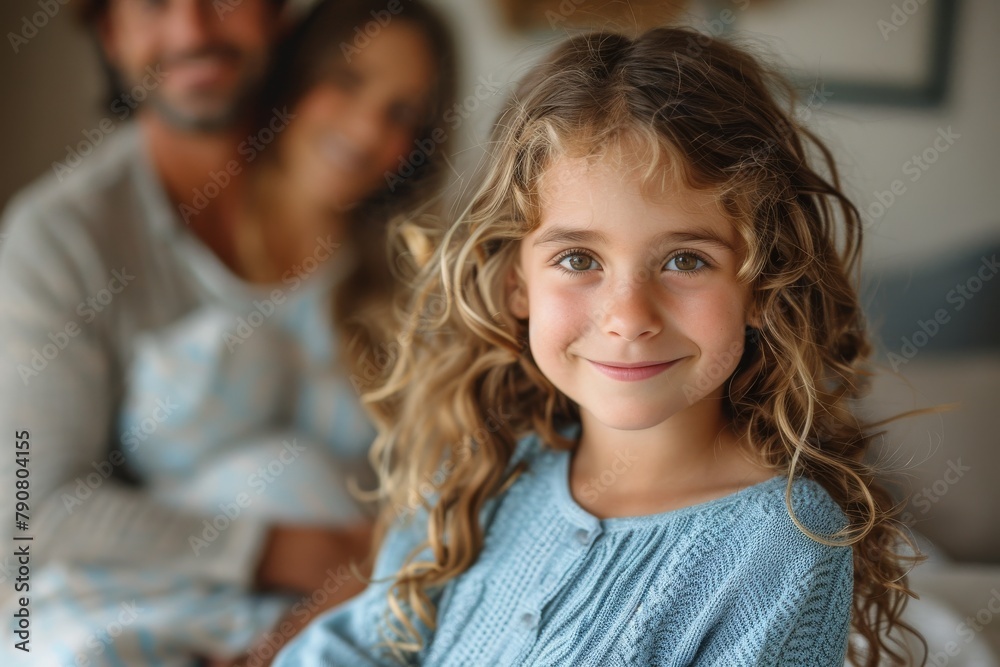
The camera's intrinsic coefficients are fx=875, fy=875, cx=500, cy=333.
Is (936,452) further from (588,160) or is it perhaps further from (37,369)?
(37,369)

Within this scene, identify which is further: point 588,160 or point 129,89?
point 129,89

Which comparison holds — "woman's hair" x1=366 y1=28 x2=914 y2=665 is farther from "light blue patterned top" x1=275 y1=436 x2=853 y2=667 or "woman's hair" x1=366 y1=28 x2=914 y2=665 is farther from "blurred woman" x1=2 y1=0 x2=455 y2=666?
"blurred woman" x1=2 y1=0 x2=455 y2=666

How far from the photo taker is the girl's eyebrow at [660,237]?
0.77 m

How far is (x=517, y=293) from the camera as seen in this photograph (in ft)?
3.06

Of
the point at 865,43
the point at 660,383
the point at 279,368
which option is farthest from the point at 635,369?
the point at 865,43

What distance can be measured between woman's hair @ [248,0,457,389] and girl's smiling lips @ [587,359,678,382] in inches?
31.4

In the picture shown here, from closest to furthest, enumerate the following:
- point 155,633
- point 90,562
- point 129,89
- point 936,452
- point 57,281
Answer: point 155,633
point 90,562
point 57,281
point 936,452
point 129,89

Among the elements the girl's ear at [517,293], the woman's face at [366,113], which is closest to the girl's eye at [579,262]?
the girl's ear at [517,293]

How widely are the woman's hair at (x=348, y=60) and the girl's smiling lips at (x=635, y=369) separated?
0.80 m

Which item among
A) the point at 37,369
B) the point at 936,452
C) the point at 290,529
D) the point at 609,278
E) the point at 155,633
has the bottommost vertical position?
the point at 936,452

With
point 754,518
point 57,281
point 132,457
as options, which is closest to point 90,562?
point 132,457

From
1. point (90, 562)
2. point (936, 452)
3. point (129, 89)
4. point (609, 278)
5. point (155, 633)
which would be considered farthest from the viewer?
point (129, 89)

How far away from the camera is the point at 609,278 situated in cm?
79

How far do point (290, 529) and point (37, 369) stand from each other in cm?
50
